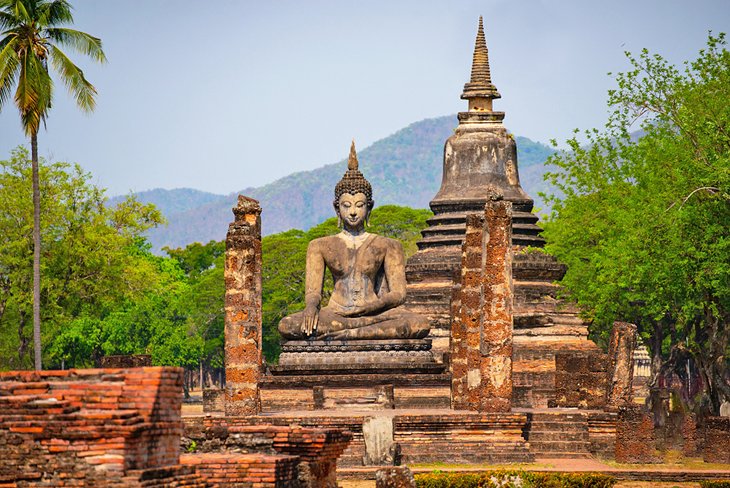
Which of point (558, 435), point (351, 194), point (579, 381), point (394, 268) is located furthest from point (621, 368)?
point (351, 194)

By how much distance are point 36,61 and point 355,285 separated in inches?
434

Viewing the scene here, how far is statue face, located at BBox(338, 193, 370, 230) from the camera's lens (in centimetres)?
3225

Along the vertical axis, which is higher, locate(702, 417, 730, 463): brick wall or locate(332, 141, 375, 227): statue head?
locate(332, 141, 375, 227): statue head

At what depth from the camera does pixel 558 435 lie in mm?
28328

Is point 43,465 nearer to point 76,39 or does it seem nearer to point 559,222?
point 76,39

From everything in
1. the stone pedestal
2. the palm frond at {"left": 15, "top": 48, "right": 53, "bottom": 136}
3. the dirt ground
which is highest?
the palm frond at {"left": 15, "top": 48, "right": 53, "bottom": 136}

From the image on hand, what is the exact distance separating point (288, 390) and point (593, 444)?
5496 millimetres

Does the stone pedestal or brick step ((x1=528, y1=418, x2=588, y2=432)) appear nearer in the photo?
brick step ((x1=528, y1=418, x2=588, y2=432))

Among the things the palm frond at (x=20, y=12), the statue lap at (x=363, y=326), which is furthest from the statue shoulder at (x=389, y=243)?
the palm frond at (x=20, y=12)

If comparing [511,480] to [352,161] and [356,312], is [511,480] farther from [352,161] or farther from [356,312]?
[352,161]

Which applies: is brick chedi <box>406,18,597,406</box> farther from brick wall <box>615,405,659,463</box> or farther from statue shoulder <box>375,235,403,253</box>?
brick wall <box>615,405,659,463</box>

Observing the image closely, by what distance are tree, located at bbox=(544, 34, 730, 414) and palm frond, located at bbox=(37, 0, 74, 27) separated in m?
12.9

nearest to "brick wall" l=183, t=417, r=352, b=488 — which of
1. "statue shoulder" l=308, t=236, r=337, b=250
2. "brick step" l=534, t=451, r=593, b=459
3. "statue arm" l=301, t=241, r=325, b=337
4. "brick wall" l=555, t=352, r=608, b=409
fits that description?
"brick step" l=534, t=451, r=593, b=459

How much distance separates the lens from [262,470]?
589 inches
